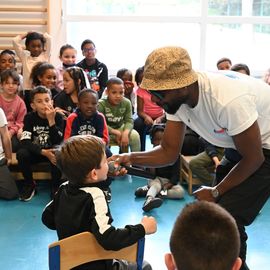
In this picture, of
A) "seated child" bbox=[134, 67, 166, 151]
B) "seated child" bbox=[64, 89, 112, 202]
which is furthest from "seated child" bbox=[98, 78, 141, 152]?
"seated child" bbox=[64, 89, 112, 202]

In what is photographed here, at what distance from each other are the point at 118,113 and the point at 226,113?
259 cm

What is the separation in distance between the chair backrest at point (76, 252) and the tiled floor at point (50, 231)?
1021mm

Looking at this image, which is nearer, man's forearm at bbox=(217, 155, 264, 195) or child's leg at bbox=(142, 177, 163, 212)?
man's forearm at bbox=(217, 155, 264, 195)

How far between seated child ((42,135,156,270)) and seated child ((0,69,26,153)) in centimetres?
229

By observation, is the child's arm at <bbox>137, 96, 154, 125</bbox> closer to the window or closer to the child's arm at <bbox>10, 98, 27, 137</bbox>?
the child's arm at <bbox>10, 98, 27, 137</bbox>

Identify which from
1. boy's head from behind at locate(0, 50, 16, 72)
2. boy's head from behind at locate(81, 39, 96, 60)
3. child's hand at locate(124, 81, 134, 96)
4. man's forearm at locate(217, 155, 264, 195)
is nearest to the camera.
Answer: man's forearm at locate(217, 155, 264, 195)

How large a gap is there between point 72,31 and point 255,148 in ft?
14.7

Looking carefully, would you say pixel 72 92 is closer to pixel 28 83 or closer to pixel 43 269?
pixel 28 83

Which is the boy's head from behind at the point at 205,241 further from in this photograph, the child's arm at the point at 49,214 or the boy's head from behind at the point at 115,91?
the boy's head from behind at the point at 115,91

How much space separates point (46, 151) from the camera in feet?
11.4

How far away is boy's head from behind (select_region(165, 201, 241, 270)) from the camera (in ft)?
2.95

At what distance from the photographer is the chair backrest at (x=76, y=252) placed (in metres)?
1.34

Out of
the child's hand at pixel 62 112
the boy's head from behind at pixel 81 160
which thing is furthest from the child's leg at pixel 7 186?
the boy's head from behind at pixel 81 160

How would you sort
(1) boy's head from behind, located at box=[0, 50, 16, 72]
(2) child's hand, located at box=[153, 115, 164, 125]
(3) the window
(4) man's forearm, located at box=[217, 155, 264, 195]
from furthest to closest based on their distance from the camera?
(3) the window → (1) boy's head from behind, located at box=[0, 50, 16, 72] → (2) child's hand, located at box=[153, 115, 164, 125] → (4) man's forearm, located at box=[217, 155, 264, 195]
